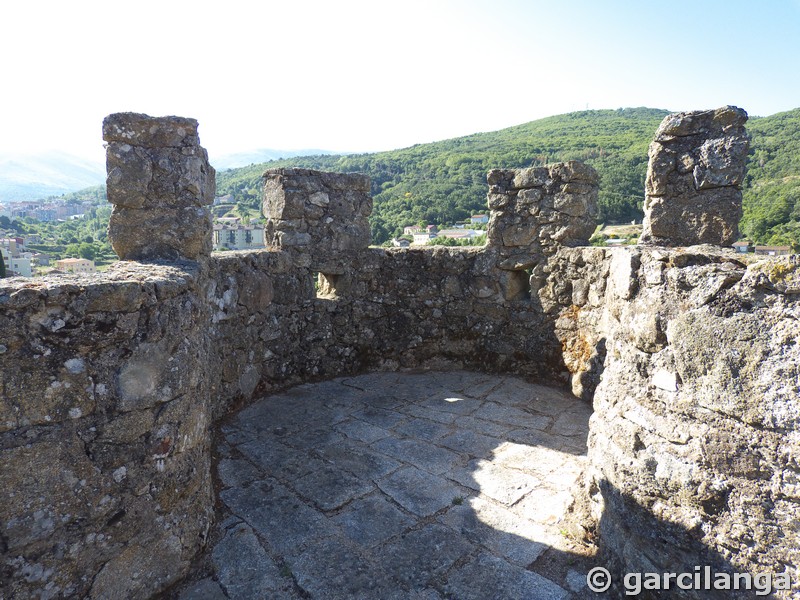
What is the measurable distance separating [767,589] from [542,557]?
3.52ft

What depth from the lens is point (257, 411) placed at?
4.72 metres

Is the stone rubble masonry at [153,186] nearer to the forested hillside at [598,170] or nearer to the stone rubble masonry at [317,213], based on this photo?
the stone rubble masonry at [317,213]

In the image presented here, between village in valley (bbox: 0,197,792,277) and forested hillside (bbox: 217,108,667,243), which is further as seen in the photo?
forested hillside (bbox: 217,108,667,243)

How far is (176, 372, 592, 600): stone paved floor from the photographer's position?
2553 mm

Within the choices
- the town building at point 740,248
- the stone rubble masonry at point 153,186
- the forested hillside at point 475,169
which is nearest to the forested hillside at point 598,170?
the forested hillside at point 475,169

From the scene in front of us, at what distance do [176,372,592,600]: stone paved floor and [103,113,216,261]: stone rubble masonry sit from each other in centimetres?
165

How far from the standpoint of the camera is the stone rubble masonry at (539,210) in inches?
206

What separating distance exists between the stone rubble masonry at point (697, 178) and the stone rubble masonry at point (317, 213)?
2962 mm

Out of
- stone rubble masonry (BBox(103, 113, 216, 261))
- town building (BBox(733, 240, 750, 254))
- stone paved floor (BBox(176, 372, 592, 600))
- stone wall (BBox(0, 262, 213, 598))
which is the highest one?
stone rubble masonry (BBox(103, 113, 216, 261))

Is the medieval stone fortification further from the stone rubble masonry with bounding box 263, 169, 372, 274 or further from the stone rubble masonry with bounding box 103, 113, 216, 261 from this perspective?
the stone rubble masonry with bounding box 263, 169, 372, 274

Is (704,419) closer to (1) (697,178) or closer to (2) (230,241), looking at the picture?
(1) (697,178)

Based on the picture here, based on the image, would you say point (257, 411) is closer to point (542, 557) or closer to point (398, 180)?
point (542, 557)

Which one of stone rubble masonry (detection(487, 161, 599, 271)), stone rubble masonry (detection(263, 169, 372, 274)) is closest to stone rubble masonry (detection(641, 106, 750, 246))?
stone rubble masonry (detection(487, 161, 599, 271))

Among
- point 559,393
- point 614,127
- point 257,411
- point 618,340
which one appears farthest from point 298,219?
point 614,127
